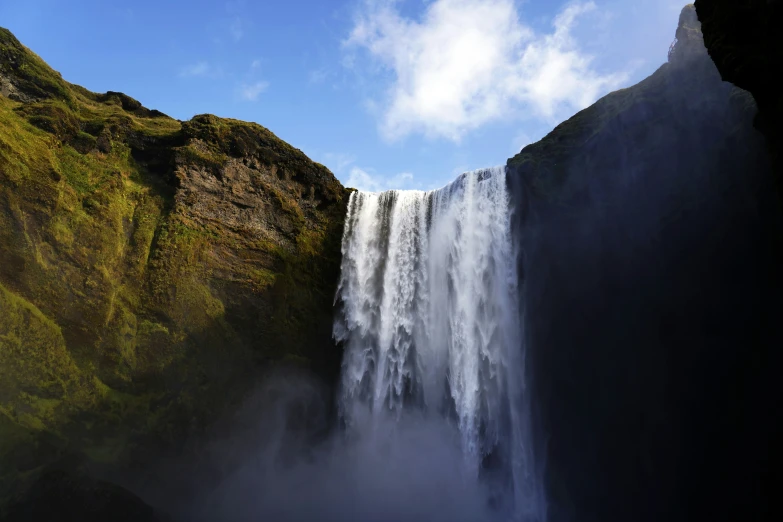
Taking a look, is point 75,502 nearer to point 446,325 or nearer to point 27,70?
point 446,325

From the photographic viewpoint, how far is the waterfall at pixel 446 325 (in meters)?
17.6

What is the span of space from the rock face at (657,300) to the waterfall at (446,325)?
912mm

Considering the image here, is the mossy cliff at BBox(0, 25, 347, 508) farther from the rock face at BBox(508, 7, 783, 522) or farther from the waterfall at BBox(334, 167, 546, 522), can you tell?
the rock face at BBox(508, 7, 783, 522)

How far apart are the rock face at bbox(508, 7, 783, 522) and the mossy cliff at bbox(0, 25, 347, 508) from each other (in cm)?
1006

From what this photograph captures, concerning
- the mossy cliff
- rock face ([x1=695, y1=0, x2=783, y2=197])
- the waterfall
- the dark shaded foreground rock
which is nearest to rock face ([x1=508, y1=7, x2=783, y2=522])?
the waterfall

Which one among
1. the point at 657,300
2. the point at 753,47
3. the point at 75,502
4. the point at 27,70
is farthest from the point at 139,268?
the point at 753,47

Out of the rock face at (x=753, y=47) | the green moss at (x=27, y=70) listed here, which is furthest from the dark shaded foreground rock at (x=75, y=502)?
the rock face at (x=753, y=47)

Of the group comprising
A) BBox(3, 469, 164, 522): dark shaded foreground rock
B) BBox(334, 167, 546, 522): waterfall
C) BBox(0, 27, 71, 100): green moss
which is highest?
BBox(0, 27, 71, 100): green moss

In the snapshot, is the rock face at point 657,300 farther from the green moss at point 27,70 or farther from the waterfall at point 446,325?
the green moss at point 27,70

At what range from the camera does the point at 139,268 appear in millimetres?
17031

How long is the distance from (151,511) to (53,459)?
141 inches

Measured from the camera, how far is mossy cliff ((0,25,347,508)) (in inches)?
561

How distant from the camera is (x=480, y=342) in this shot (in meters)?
18.8

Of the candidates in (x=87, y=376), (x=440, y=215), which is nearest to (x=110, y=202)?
(x=87, y=376)
